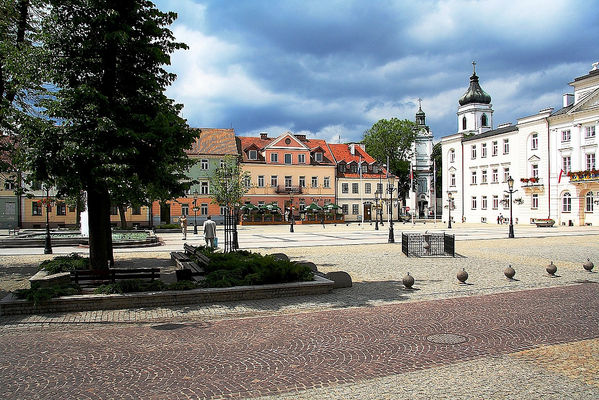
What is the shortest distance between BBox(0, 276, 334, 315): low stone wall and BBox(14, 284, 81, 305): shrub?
0.33ft

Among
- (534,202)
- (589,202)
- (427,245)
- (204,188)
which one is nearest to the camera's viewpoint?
(427,245)

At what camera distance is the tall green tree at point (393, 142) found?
271ft

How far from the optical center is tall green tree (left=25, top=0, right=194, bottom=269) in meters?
10.6

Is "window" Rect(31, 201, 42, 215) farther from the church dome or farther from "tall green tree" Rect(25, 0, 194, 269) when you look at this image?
the church dome

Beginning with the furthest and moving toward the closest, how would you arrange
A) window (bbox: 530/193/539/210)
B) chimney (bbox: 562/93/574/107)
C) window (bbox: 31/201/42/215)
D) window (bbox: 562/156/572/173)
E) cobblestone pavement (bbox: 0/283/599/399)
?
chimney (bbox: 562/93/574/107) → window (bbox: 530/193/539/210) → window (bbox: 31/201/42/215) → window (bbox: 562/156/572/173) → cobblestone pavement (bbox: 0/283/599/399)

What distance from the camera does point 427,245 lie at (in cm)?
1917

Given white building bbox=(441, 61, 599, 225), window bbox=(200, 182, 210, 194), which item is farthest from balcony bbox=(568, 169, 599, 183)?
window bbox=(200, 182, 210, 194)

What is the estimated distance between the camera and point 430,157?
301 ft

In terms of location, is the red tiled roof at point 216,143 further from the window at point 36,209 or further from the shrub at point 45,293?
the shrub at point 45,293

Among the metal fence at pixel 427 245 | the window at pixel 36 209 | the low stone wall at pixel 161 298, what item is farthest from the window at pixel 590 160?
the window at pixel 36 209

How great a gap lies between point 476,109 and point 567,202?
3546 cm

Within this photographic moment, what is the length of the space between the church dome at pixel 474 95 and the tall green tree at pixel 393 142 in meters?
10.2

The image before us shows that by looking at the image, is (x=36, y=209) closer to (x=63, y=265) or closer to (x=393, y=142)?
(x=63, y=265)

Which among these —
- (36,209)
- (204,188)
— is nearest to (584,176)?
(204,188)
